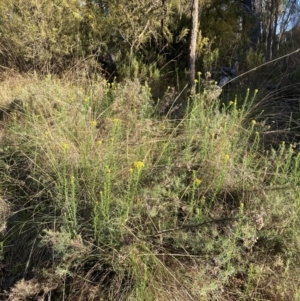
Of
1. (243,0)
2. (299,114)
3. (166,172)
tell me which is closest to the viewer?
(166,172)

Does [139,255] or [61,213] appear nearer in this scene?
[139,255]

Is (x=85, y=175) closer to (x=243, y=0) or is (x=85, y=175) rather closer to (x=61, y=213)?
(x=61, y=213)

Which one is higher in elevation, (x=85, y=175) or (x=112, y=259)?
(x=85, y=175)

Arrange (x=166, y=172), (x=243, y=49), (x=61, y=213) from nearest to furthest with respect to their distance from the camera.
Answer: (x=61, y=213), (x=166, y=172), (x=243, y=49)

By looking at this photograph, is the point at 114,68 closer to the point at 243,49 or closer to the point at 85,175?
the point at 243,49

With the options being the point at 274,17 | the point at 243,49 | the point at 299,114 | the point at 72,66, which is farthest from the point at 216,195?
the point at 274,17

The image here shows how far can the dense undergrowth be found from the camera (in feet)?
6.78

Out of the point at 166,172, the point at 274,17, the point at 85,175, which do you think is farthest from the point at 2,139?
the point at 274,17

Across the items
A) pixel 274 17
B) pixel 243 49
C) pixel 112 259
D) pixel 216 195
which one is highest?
pixel 274 17

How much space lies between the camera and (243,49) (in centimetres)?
598

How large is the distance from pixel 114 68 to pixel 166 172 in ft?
11.5

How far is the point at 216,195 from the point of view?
2.48 metres

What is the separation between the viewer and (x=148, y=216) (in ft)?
7.48

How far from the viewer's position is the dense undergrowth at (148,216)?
2.07 metres
